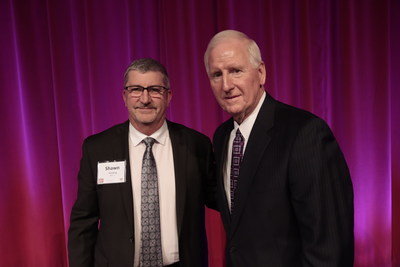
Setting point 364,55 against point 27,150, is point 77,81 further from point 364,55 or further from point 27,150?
point 364,55

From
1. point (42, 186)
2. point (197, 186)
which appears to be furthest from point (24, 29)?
point (197, 186)

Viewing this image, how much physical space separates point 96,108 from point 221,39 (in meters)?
1.61

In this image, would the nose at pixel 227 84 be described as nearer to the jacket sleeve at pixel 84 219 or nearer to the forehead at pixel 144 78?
the forehead at pixel 144 78

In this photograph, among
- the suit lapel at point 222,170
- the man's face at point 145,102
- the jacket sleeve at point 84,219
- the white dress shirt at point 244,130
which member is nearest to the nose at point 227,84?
the white dress shirt at point 244,130

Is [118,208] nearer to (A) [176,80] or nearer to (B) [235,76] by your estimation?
(B) [235,76]

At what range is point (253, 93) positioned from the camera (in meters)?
1.28

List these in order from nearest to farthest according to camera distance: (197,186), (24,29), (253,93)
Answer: (253,93) < (197,186) < (24,29)

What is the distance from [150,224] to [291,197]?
728mm

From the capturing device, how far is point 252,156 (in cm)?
122

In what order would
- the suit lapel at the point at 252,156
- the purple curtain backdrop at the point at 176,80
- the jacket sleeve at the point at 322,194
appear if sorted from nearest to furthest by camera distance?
the jacket sleeve at the point at 322,194 < the suit lapel at the point at 252,156 < the purple curtain backdrop at the point at 176,80

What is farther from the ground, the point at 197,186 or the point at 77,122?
the point at 77,122

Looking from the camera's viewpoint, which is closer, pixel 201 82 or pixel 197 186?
pixel 197 186

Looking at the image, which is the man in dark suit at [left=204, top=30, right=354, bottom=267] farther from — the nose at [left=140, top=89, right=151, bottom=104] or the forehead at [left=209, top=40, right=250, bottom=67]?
the nose at [left=140, top=89, right=151, bottom=104]

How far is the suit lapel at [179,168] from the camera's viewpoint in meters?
1.57
